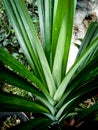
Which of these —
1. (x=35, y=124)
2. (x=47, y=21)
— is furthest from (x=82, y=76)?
(x=47, y=21)

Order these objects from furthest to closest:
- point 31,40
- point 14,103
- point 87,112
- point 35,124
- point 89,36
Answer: point 89,36 < point 31,40 < point 87,112 < point 35,124 < point 14,103

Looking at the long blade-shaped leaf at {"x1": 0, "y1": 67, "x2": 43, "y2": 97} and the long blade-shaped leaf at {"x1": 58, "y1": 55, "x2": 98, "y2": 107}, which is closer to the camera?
the long blade-shaped leaf at {"x1": 0, "y1": 67, "x2": 43, "y2": 97}

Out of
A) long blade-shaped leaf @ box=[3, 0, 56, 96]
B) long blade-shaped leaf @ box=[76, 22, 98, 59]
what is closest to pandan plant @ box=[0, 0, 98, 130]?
long blade-shaped leaf @ box=[3, 0, 56, 96]

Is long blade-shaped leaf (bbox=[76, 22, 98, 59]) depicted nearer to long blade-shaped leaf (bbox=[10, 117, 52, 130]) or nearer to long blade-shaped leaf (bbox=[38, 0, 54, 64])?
long blade-shaped leaf (bbox=[38, 0, 54, 64])

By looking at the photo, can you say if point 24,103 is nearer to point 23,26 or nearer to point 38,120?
point 38,120

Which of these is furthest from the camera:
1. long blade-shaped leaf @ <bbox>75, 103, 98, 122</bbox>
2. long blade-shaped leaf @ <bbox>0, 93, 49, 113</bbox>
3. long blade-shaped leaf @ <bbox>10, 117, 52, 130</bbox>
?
long blade-shaped leaf @ <bbox>75, 103, 98, 122</bbox>

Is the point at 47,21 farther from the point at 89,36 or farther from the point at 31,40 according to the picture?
the point at 89,36

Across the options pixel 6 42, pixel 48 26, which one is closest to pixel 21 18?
pixel 48 26

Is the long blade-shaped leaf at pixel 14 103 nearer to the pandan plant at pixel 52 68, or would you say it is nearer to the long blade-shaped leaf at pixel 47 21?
the pandan plant at pixel 52 68
